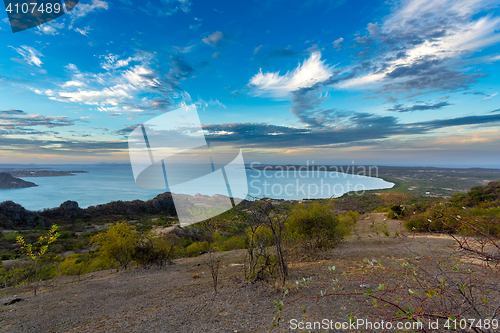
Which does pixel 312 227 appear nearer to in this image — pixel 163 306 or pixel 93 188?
pixel 163 306

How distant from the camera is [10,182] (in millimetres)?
55594

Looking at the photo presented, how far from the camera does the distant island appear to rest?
54.6 m

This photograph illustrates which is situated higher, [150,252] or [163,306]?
[163,306]

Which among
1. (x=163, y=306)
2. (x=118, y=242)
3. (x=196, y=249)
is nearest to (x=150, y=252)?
(x=118, y=242)

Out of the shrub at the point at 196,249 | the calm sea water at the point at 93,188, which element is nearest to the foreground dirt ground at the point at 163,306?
the shrub at the point at 196,249

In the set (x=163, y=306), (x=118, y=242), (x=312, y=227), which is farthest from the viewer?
(x=312, y=227)

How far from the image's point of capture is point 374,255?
752cm

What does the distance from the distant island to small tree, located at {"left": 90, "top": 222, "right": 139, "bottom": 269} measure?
70.0 meters

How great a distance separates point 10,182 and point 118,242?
74.2 meters

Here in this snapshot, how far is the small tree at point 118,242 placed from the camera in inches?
308

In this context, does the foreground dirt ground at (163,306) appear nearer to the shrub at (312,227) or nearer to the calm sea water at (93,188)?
the shrub at (312,227)

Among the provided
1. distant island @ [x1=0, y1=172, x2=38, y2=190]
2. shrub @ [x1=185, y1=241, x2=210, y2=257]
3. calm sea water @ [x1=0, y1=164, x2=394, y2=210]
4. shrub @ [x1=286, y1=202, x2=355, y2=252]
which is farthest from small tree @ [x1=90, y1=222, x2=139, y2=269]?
distant island @ [x1=0, y1=172, x2=38, y2=190]

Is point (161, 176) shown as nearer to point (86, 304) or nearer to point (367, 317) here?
point (86, 304)

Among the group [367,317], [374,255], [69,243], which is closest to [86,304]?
[367,317]
